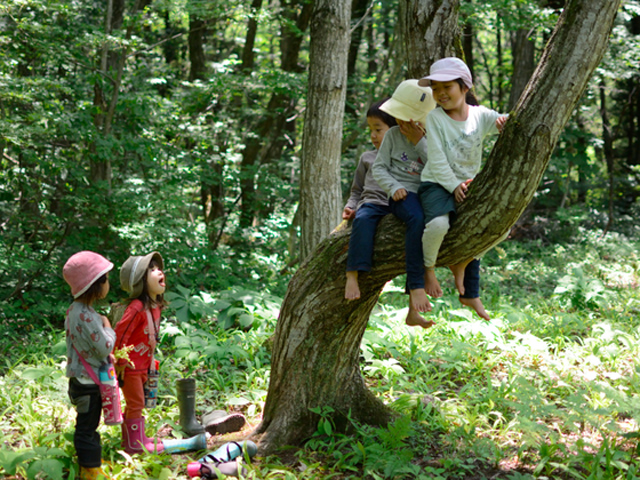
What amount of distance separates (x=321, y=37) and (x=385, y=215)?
3355 millimetres

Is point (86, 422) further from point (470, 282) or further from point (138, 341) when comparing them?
point (470, 282)

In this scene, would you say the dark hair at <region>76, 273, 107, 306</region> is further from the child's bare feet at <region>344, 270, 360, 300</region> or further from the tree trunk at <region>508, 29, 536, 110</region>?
the tree trunk at <region>508, 29, 536, 110</region>

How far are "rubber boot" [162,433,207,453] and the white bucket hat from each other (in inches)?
102

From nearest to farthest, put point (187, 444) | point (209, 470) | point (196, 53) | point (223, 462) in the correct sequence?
point (209, 470), point (223, 462), point (187, 444), point (196, 53)

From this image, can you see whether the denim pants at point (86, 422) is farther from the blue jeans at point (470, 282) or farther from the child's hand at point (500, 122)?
the child's hand at point (500, 122)

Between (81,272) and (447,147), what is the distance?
2.32 metres

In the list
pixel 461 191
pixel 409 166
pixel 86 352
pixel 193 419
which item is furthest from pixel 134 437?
pixel 461 191

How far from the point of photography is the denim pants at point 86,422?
318 centimetres

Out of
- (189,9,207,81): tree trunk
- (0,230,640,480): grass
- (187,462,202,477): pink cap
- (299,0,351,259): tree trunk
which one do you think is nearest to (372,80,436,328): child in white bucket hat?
(0,230,640,480): grass

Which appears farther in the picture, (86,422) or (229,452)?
(229,452)

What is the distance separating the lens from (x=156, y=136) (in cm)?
824

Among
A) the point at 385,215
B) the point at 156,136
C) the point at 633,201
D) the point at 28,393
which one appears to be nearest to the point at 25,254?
the point at 156,136

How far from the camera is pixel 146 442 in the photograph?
11.9 ft

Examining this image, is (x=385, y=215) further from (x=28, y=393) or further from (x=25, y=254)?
(x=25, y=254)
